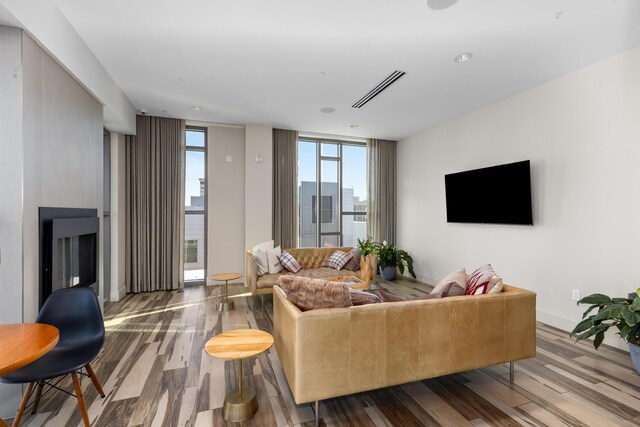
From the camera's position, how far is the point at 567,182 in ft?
10.9

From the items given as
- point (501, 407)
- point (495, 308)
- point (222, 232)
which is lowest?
point (501, 407)

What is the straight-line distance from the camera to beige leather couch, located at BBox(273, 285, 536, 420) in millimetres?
1775

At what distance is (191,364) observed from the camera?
257 centimetres

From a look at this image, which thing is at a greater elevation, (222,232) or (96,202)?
(96,202)

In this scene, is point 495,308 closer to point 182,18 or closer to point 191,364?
point 191,364

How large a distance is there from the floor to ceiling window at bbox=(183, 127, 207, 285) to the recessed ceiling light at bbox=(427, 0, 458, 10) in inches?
166

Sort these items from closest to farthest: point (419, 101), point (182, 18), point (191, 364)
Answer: point (182, 18) → point (191, 364) → point (419, 101)

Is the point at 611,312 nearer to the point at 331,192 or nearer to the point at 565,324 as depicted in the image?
the point at 565,324

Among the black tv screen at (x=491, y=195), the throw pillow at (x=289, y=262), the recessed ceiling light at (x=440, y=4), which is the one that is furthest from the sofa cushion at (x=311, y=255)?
the recessed ceiling light at (x=440, y=4)

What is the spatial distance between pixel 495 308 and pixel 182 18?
3.31 metres

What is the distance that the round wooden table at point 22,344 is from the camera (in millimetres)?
1211

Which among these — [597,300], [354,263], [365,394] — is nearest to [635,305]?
[597,300]

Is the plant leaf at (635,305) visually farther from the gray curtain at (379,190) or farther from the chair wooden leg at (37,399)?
the chair wooden leg at (37,399)

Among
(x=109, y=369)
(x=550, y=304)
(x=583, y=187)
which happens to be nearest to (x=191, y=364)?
(x=109, y=369)
